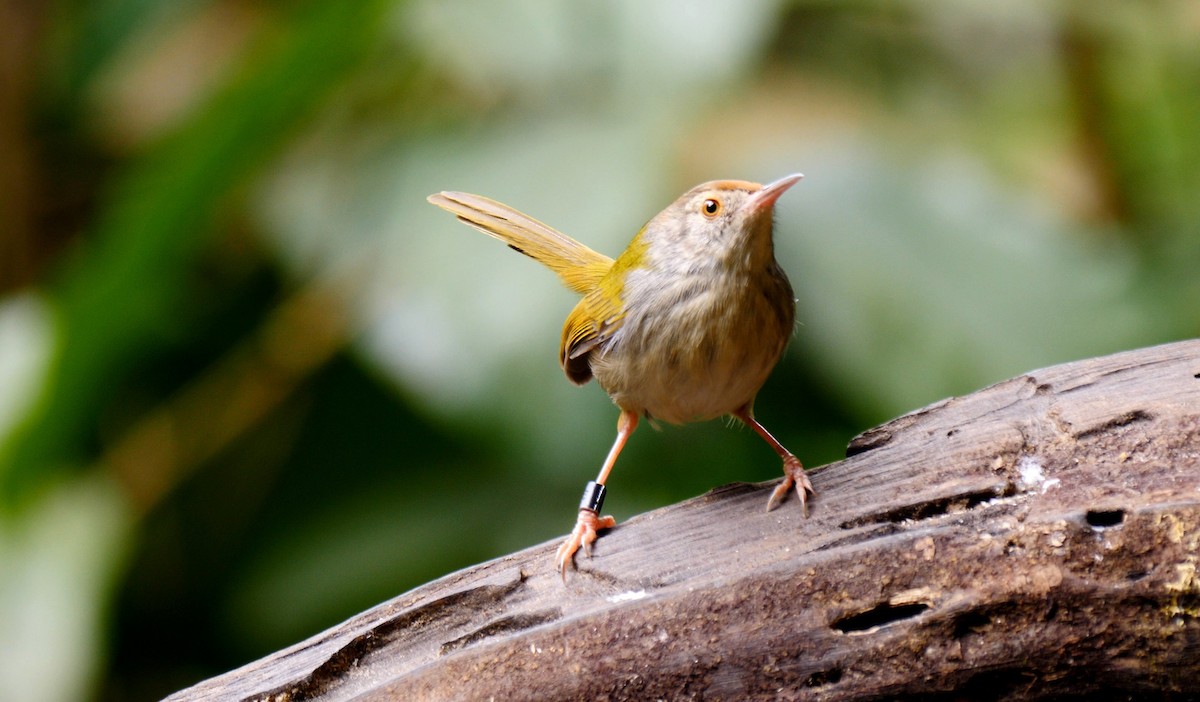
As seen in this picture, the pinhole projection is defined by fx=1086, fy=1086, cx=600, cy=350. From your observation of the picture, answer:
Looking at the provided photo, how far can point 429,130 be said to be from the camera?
5.50 meters

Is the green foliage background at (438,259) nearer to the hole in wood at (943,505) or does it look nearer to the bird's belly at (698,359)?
the bird's belly at (698,359)

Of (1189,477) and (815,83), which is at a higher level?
(815,83)

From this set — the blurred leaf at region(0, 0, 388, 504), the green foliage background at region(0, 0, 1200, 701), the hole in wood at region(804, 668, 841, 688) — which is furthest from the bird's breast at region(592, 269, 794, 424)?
the blurred leaf at region(0, 0, 388, 504)

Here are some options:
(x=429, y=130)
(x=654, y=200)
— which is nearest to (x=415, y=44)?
(x=429, y=130)

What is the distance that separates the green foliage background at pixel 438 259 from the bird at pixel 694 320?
3.81 feet

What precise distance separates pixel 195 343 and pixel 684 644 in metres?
4.44

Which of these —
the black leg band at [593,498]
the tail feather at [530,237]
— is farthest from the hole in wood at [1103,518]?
the tail feather at [530,237]

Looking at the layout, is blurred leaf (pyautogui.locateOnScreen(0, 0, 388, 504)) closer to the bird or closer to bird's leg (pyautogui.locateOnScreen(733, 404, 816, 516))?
the bird

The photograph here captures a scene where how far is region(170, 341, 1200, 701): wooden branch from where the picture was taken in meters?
2.35

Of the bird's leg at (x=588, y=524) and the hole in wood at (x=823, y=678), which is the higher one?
the bird's leg at (x=588, y=524)

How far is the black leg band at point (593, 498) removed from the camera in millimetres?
3166

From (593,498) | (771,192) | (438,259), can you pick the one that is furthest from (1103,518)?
(438,259)

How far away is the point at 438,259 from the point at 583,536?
2184mm

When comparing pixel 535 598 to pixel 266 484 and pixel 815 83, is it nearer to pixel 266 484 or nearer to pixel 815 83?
pixel 266 484
